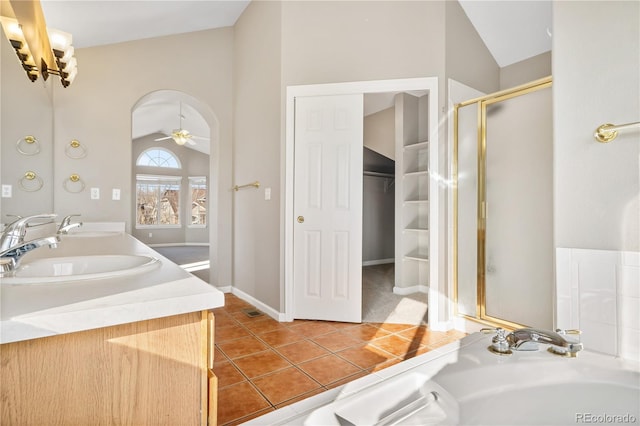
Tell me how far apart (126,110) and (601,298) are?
3924mm

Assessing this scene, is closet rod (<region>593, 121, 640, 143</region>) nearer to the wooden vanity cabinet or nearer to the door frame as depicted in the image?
the door frame

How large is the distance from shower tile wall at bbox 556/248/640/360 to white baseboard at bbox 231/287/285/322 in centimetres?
204

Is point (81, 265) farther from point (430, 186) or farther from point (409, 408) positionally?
point (430, 186)

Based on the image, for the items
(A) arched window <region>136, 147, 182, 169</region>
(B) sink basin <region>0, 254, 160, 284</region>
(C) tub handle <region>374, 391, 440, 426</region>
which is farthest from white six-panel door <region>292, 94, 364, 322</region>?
(A) arched window <region>136, 147, 182, 169</region>

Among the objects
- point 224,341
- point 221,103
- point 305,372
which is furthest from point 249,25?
point 305,372

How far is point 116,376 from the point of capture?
71 cm

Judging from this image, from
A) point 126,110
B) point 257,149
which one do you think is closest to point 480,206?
point 257,149

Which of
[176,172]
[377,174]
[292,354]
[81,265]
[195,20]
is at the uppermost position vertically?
[195,20]

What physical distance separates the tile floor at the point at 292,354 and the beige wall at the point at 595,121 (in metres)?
1.29

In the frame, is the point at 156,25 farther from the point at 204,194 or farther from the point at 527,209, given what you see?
the point at 204,194

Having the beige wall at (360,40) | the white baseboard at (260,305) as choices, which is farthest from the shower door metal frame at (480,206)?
the white baseboard at (260,305)

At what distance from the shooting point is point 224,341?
243 cm

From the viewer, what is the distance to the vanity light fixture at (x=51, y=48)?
171 centimetres

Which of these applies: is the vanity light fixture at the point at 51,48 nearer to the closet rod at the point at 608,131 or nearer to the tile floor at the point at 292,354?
the tile floor at the point at 292,354
